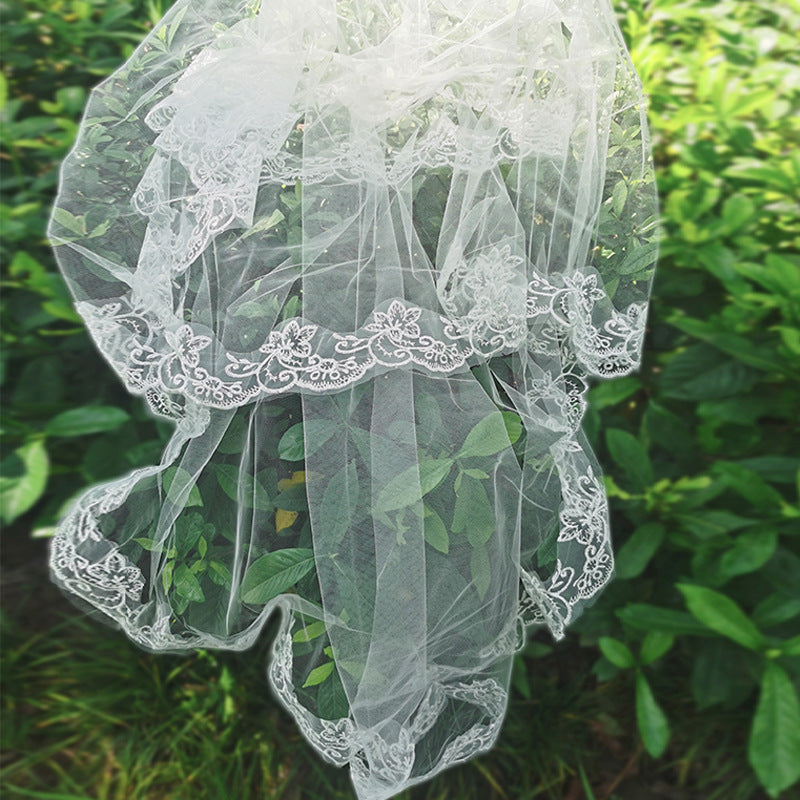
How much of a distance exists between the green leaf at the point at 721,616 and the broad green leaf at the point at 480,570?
377mm

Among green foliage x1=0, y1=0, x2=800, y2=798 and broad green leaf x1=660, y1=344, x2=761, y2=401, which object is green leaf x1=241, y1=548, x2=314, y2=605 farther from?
broad green leaf x1=660, y1=344, x2=761, y2=401

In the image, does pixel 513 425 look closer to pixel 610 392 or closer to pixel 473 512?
pixel 473 512

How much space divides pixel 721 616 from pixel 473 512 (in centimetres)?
48

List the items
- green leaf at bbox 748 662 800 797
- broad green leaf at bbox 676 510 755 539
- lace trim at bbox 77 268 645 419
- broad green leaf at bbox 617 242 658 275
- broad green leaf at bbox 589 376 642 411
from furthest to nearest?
1. broad green leaf at bbox 589 376 642 411
2. broad green leaf at bbox 676 510 755 539
3. green leaf at bbox 748 662 800 797
4. broad green leaf at bbox 617 242 658 275
5. lace trim at bbox 77 268 645 419

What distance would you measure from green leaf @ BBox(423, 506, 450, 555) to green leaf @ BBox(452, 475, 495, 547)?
0.5 inches

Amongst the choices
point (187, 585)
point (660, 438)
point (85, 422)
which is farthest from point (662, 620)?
point (85, 422)

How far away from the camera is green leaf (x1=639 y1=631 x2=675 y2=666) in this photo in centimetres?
110

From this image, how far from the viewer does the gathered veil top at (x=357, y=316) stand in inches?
26.4

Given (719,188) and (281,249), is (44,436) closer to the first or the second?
(281,249)

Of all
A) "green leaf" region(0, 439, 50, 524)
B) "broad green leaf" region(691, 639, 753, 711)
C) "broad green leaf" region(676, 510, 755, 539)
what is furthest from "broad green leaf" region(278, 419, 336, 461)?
"broad green leaf" region(691, 639, 753, 711)

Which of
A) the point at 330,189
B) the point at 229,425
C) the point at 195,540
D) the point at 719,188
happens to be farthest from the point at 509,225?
the point at 719,188

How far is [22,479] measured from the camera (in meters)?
0.99

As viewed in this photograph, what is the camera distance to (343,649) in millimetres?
698

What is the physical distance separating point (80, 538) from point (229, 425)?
0.17 meters
